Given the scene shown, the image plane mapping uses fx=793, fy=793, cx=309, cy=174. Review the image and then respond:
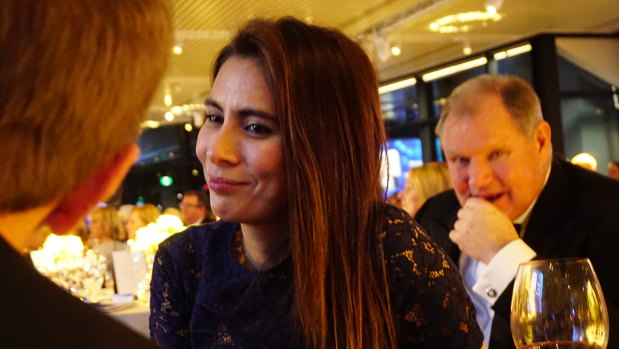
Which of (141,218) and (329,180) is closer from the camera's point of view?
(329,180)

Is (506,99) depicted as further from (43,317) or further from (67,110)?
(43,317)

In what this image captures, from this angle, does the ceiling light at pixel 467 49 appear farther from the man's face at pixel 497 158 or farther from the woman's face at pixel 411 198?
the man's face at pixel 497 158

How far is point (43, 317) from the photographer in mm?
443

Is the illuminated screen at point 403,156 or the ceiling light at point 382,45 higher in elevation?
the ceiling light at point 382,45

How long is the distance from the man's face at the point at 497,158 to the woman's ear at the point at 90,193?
63.1 inches

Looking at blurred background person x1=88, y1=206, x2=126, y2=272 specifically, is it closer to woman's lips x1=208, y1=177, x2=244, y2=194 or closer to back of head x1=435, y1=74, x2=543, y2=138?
back of head x1=435, y1=74, x2=543, y2=138

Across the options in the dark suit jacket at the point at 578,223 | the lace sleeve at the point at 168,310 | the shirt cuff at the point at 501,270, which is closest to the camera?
the lace sleeve at the point at 168,310

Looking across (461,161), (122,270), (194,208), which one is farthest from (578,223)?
(194,208)

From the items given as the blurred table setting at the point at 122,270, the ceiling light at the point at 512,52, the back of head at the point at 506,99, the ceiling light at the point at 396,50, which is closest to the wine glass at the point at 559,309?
the back of head at the point at 506,99

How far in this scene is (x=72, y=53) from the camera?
0.54 metres

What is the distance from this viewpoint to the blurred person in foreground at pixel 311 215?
137 centimetres

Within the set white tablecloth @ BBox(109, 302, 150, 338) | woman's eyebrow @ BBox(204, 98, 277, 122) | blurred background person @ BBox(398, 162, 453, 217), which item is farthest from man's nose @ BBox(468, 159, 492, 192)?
blurred background person @ BBox(398, 162, 453, 217)

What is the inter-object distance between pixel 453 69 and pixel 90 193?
12.4m

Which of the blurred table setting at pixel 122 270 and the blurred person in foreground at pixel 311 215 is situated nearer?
the blurred person in foreground at pixel 311 215
